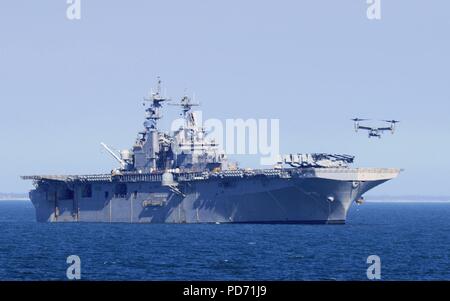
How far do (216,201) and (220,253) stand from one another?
67.6ft

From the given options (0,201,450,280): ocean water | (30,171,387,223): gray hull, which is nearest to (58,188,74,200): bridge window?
(30,171,387,223): gray hull

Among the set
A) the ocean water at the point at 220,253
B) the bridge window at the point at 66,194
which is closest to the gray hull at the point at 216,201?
the bridge window at the point at 66,194

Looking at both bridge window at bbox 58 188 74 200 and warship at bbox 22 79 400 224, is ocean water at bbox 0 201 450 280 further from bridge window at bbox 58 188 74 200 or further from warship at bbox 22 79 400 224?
bridge window at bbox 58 188 74 200

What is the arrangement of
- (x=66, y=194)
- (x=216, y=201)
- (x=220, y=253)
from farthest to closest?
(x=66, y=194)
(x=216, y=201)
(x=220, y=253)

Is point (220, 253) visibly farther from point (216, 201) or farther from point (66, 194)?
point (66, 194)

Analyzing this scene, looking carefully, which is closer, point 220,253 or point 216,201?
point 220,253

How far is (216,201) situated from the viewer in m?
63.3

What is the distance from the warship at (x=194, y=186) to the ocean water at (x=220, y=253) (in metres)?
1.67

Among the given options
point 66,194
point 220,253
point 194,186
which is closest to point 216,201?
point 194,186

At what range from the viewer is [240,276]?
32.8 meters

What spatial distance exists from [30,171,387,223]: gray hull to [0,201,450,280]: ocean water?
1.18 meters

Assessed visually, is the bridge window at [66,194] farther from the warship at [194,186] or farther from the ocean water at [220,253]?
the ocean water at [220,253]
